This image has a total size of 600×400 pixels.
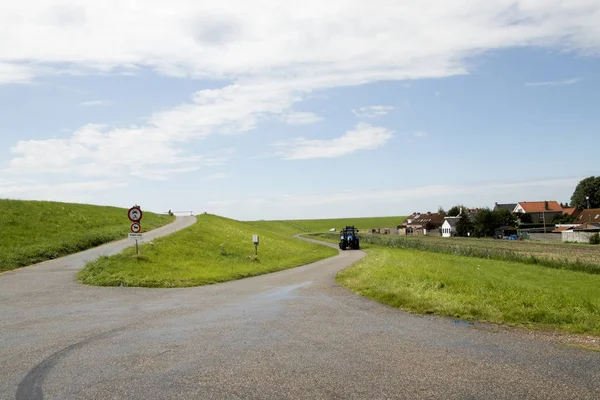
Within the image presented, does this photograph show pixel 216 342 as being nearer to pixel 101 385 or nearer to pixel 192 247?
pixel 101 385

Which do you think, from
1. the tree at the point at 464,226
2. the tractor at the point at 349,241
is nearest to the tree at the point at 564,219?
the tree at the point at 464,226

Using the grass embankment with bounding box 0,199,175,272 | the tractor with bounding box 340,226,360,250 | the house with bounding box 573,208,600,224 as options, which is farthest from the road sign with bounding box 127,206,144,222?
the house with bounding box 573,208,600,224

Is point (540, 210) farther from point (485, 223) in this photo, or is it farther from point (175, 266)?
point (175, 266)

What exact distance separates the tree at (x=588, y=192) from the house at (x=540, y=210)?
8037mm

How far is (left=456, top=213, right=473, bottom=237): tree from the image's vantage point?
131 m

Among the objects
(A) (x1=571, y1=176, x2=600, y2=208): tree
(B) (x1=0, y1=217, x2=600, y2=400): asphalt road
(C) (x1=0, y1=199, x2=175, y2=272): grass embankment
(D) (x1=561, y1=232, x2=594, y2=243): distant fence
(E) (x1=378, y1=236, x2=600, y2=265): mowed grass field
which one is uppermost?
(A) (x1=571, y1=176, x2=600, y2=208): tree

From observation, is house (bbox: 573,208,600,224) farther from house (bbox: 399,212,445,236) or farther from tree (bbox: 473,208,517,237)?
house (bbox: 399,212,445,236)

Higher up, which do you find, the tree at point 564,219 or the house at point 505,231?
the tree at point 564,219

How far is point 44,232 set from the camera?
38250 millimetres

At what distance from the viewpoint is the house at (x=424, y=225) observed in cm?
16936

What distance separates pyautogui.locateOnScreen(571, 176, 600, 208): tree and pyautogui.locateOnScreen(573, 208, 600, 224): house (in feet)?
86.1

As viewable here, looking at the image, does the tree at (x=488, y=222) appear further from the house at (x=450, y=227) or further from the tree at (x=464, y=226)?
the house at (x=450, y=227)

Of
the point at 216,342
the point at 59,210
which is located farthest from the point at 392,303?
the point at 59,210

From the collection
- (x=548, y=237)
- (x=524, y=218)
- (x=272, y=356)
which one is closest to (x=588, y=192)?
(x=524, y=218)
